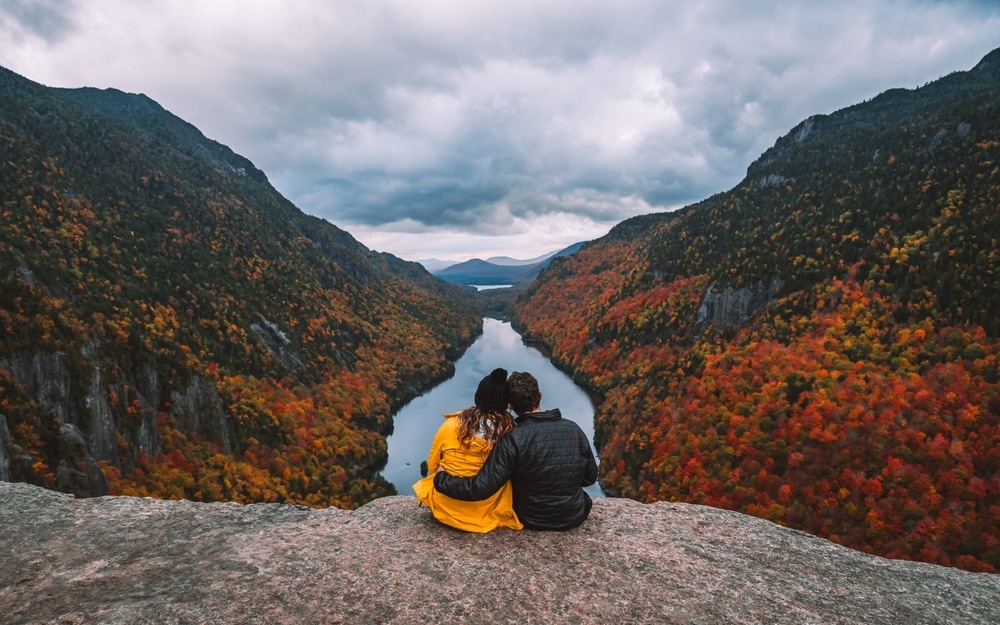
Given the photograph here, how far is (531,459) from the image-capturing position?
6898 mm

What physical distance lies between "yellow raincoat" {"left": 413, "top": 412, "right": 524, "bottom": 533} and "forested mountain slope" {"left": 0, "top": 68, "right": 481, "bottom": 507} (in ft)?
105

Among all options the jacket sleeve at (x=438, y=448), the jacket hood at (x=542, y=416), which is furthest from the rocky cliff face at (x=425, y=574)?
the jacket hood at (x=542, y=416)

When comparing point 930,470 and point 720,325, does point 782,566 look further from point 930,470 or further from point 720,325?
point 720,325

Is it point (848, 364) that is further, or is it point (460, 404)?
point (460, 404)

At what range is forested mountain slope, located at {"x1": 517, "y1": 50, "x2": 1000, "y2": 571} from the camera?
43719 mm

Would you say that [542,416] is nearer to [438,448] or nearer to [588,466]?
[588,466]

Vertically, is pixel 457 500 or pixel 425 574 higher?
pixel 457 500

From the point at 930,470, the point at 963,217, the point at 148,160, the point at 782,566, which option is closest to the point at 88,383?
the point at 782,566

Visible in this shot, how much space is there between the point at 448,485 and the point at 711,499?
59.5 meters

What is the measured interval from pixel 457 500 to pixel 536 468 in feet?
5.47

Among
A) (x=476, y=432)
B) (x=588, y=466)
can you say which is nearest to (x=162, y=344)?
(x=476, y=432)

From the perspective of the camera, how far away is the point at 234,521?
887cm

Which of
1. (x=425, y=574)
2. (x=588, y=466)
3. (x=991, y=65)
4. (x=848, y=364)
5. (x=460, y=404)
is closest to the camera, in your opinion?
(x=425, y=574)

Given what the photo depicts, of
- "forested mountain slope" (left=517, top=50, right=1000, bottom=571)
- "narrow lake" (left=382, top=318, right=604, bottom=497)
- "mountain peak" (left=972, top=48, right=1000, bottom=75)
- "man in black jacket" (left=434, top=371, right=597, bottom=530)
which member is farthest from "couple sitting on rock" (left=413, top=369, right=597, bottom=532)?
"mountain peak" (left=972, top=48, right=1000, bottom=75)
